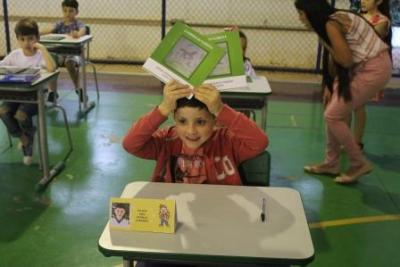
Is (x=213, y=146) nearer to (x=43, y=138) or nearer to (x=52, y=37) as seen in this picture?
(x=43, y=138)

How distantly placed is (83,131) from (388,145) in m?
2.75

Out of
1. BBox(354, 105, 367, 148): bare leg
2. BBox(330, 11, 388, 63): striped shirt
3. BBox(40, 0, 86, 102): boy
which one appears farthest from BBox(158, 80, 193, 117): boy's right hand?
BBox(40, 0, 86, 102): boy

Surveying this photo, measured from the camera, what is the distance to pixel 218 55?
5.37ft

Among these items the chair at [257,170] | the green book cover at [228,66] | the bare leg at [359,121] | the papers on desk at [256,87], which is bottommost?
the bare leg at [359,121]

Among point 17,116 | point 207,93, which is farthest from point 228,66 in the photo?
point 17,116

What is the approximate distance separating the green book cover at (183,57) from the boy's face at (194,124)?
0.24m

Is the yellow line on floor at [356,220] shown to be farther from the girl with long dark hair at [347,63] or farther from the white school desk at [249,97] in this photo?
the white school desk at [249,97]

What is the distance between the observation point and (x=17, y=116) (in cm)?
366

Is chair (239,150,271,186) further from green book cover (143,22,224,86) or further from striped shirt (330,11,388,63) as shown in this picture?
striped shirt (330,11,388,63)

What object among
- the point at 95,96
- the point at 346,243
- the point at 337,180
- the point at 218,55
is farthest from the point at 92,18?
the point at 218,55

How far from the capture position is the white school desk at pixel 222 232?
4.56ft

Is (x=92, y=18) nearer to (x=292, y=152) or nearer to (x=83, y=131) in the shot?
(x=83, y=131)

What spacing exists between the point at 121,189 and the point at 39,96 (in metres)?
0.83

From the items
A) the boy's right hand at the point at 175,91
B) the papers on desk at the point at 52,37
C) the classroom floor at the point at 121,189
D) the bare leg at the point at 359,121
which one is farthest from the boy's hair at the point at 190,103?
the papers on desk at the point at 52,37
